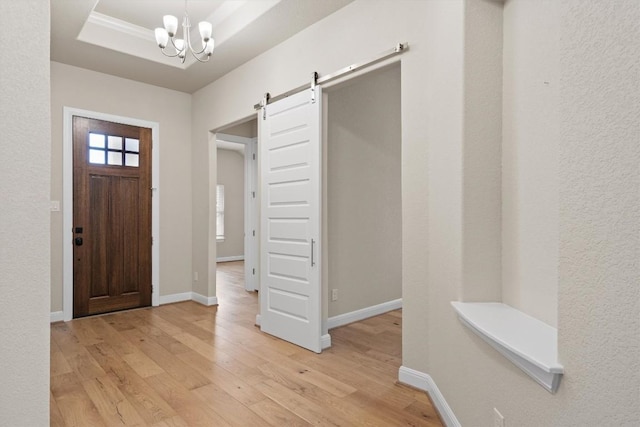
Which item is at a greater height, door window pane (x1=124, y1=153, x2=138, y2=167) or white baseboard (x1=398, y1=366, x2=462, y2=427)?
door window pane (x1=124, y1=153, x2=138, y2=167)

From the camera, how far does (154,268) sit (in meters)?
4.79

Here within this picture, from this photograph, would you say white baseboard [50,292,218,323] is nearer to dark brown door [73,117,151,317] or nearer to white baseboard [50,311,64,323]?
dark brown door [73,117,151,317]

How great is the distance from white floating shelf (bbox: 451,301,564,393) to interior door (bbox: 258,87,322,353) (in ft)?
5.03

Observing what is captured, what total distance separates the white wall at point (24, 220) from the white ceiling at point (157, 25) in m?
2.22

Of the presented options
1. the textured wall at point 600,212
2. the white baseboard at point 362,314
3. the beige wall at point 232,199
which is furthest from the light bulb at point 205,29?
the beige wall at point 232,199

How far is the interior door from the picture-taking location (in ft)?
10.2

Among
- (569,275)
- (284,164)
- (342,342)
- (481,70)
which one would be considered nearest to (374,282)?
(342,342)

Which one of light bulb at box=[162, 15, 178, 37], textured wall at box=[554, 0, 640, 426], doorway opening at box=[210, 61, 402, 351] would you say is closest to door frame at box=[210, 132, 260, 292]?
doorway opening at box=[210, 61, 402, 351]

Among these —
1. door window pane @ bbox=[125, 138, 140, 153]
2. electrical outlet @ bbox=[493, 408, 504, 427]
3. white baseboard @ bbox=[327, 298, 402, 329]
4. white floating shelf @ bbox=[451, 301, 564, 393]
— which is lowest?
white baseboard @ bbox=[327, 298, 402, 329]

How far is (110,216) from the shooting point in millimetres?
4410

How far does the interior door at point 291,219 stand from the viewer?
310 centimetres

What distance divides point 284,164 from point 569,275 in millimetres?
2678

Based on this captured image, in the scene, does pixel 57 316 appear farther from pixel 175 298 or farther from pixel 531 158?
pixel 531 158

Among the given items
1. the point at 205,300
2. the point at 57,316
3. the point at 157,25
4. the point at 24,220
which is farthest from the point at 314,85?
the point at 57,316
